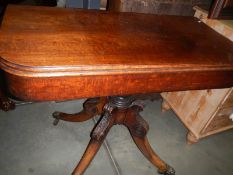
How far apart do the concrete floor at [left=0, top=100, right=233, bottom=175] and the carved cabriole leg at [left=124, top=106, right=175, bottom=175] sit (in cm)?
11

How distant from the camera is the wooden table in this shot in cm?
73

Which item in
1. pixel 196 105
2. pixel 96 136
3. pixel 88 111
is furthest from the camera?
pixel 196 105

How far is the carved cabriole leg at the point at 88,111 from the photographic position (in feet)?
4.72

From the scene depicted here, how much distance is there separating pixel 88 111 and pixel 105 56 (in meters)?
0.76

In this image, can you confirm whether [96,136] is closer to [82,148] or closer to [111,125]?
[111,125]

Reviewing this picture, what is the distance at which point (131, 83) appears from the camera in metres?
0.84

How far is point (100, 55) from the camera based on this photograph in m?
0.81

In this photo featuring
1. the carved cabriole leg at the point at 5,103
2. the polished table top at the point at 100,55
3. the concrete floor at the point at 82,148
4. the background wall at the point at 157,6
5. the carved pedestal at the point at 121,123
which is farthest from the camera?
the carved cabriole leg at the point at 5,103

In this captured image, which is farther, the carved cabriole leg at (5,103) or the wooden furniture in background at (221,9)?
the carved cabriole leg at (5,103)

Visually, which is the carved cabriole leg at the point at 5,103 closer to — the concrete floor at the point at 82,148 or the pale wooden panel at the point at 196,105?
the concrete floor at the point at 82,148

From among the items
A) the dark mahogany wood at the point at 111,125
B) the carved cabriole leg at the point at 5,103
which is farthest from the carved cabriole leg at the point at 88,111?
the carved cabriole leg at the point at 5,103

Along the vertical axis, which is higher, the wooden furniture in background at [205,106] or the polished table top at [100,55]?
the polished table top at [100,55]

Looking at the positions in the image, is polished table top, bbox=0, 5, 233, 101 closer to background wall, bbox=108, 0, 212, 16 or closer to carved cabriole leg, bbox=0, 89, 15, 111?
background wall, bbox=108, 0, 212, 16

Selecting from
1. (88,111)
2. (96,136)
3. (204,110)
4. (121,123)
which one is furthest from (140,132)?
(204,110)
